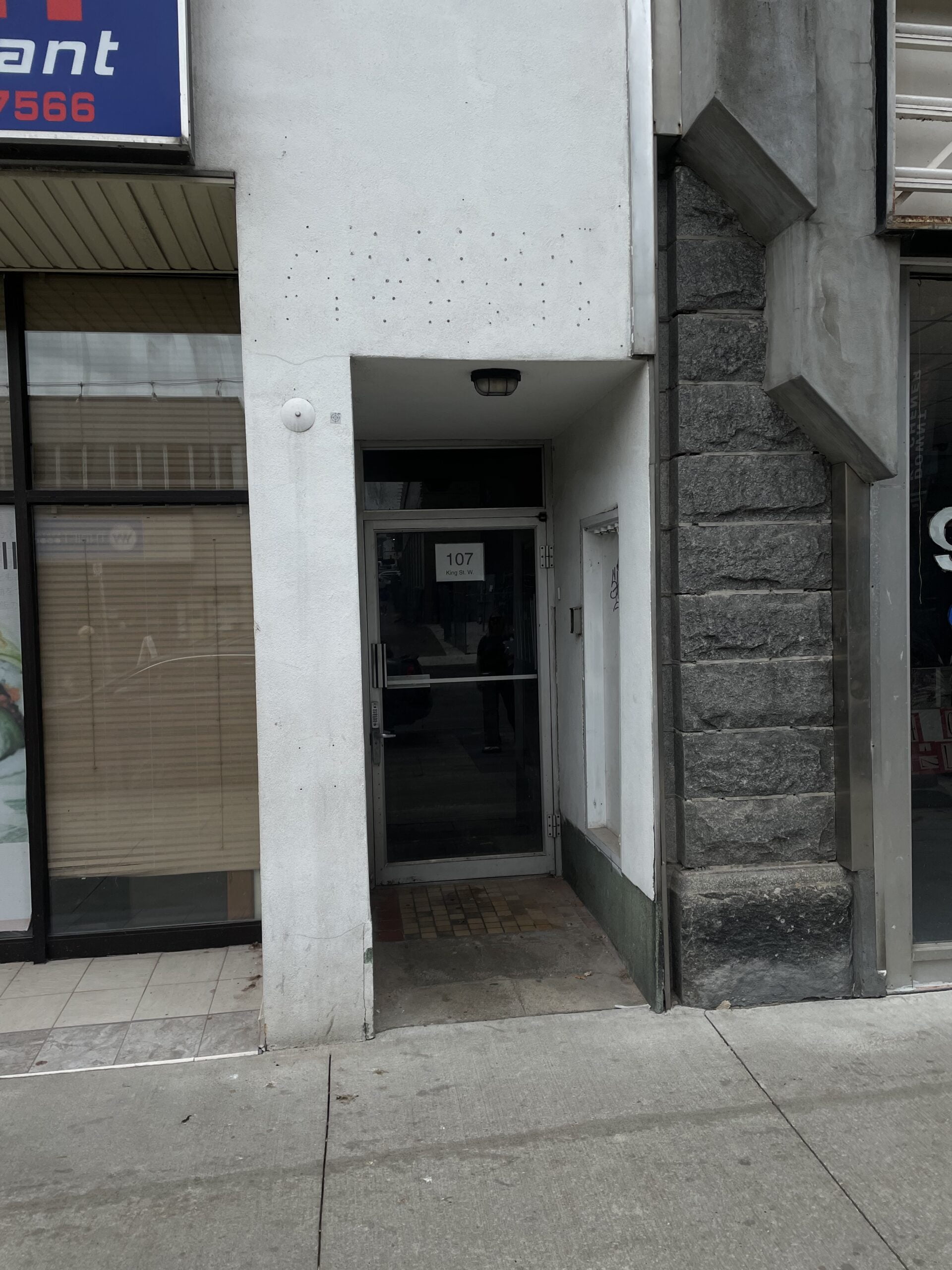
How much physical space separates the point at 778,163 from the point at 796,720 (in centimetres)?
243

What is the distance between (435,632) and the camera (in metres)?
6.15

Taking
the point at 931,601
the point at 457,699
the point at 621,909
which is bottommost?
the point at 621,909

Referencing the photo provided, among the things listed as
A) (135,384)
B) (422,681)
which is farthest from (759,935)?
(135,384)

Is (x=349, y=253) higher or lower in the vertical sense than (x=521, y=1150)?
higher

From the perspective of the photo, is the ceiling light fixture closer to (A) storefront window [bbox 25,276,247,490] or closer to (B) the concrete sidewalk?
(A) storefront window [bbox 25,276,247,490]

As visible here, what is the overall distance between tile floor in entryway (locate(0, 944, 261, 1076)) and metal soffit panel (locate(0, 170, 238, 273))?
12.0 ft

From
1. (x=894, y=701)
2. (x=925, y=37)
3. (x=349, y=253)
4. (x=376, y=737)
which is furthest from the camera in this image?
(x=376, y=737)

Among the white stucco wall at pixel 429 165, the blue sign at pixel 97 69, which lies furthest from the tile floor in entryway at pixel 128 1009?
the blue sign at pixel 97 69

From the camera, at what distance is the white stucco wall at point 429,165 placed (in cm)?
394

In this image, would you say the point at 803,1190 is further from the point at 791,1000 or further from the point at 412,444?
the point at 412,444

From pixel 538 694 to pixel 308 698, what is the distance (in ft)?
8.25

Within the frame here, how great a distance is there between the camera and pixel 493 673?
6.25m

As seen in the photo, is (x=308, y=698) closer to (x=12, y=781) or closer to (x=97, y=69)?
(x=12, y=781)

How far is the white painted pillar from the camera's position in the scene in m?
4.00
